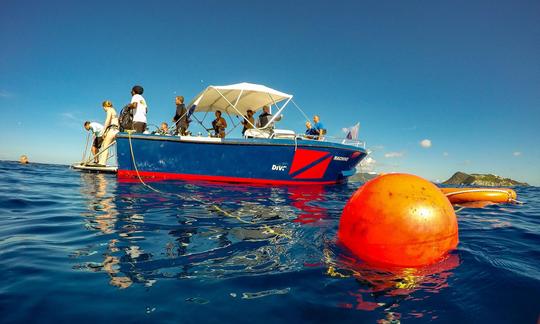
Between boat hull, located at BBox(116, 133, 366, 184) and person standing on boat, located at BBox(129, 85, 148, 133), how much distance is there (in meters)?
0.54

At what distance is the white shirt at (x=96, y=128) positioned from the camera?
1190cm

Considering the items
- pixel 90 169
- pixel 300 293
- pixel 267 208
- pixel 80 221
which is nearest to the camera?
pixel 300 293

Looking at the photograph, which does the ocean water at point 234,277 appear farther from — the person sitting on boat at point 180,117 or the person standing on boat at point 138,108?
the person sitting on boat at point 180,117

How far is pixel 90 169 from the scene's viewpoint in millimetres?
11516

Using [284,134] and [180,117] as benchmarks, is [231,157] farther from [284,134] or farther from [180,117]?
[180,117]

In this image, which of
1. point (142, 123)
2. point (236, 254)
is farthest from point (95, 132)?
point (236, 254)

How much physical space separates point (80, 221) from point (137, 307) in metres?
2.57

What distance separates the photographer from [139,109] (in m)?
9.55

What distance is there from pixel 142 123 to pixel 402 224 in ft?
30.5

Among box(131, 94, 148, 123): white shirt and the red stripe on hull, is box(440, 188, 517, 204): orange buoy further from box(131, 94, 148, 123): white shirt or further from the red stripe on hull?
box(131, 94, 148, 123): white shirt

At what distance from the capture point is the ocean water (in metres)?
1.63

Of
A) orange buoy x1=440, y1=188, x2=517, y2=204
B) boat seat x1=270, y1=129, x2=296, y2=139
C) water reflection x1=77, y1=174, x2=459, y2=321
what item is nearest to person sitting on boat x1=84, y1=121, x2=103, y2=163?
boat seat x1=270, y1=129, x2=296, y2=139

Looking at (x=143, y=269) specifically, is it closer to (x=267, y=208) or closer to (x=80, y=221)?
(x=80, y=221)

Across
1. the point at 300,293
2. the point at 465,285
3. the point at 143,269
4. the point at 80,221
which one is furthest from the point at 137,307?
the point at 80,221
